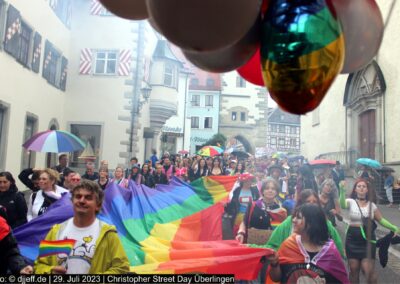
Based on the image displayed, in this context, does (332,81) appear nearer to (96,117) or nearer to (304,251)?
(304,251)

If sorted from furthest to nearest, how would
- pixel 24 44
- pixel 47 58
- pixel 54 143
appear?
pixel 47 58
pixel 24 44
pixel 54 143

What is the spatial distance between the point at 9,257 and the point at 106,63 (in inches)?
584

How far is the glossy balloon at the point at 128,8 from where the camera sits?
113cm

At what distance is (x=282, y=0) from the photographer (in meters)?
0.91

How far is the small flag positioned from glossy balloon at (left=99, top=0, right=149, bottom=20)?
1.69m

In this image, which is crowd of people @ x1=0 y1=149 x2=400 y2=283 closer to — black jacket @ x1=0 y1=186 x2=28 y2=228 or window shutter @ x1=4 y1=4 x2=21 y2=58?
black jacket @ x1=0 y1=186 x2=28 y2=228

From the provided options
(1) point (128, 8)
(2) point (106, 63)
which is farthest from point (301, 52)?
(2) point (106, 63)

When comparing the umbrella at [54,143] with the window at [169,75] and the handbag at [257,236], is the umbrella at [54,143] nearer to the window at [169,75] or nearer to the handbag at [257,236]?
the handbag at [257,236]

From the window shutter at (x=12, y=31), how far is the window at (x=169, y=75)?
894 centimetres

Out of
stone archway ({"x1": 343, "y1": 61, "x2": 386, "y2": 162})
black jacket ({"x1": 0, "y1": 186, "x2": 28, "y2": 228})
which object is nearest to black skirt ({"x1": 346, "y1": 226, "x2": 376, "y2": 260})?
black jacket ({"x1": 0, "y1": 186, "x2": 28, "y2": 228})

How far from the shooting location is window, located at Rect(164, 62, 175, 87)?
1983 cm

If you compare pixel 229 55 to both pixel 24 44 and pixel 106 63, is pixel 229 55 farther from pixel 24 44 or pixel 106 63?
pixel 106 63

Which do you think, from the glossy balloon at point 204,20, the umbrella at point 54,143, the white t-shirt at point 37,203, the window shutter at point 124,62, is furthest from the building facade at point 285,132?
the glossy balloon at point 204,20

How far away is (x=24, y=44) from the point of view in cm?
1218
